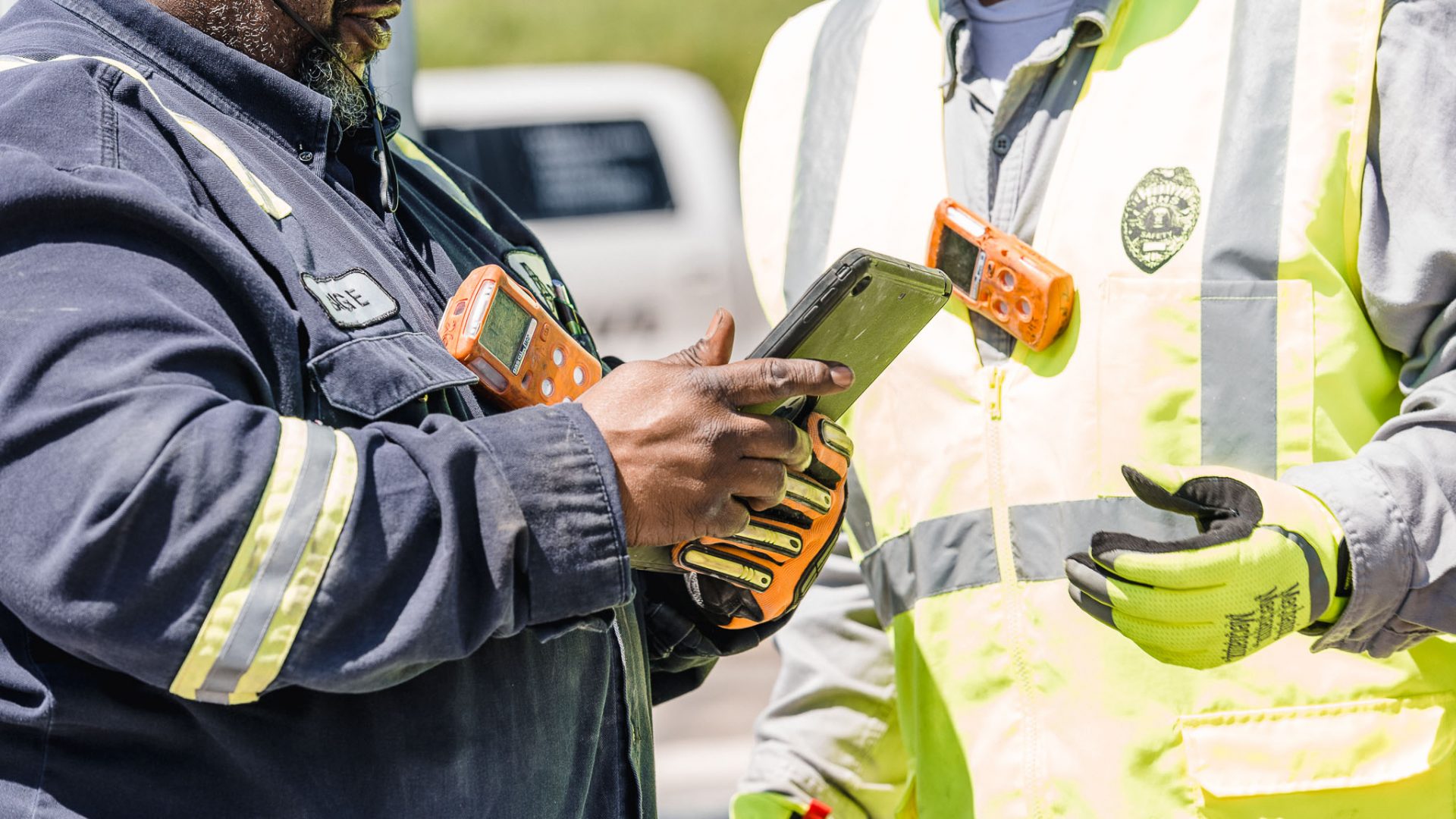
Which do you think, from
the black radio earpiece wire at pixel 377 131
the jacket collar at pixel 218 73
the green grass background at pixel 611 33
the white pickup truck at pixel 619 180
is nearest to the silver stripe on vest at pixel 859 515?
the black radio earpiece wire at pixel 377 131

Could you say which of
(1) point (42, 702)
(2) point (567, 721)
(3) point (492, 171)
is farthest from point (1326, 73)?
(3) point (492, 171)

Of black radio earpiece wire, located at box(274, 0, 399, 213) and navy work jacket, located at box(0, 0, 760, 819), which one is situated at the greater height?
black radio earpiece wire, located at box(274, 0, 399, 213)

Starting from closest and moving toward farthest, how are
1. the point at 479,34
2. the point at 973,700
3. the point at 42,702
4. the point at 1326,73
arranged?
1. the point at 42,702
2. the point at 1326,73
3. the point at 973,700
4. the point at 479,34

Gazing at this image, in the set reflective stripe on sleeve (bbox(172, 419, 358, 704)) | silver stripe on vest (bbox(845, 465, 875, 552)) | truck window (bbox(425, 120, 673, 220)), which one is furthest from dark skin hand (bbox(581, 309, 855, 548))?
truck window (bbox(425, 120, 673, 220))

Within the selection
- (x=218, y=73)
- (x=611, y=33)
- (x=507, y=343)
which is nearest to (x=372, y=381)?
(x=507, y=343)

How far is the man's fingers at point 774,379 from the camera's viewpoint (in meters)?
1.47

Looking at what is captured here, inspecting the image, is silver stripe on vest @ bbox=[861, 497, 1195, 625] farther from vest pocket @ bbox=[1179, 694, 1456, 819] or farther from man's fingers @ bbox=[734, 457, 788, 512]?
man's fingers @ bbox=[734, 457, 788, 512]

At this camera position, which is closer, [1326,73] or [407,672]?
[407,672]

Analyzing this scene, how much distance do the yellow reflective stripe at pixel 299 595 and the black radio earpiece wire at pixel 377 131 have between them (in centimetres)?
61

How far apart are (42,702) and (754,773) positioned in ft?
3.90

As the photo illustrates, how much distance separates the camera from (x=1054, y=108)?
2027 mm

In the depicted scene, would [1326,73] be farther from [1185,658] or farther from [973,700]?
[973,700]

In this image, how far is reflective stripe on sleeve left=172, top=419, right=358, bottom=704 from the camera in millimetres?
1221

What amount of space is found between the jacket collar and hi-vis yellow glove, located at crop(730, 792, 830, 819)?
117 centimetres
